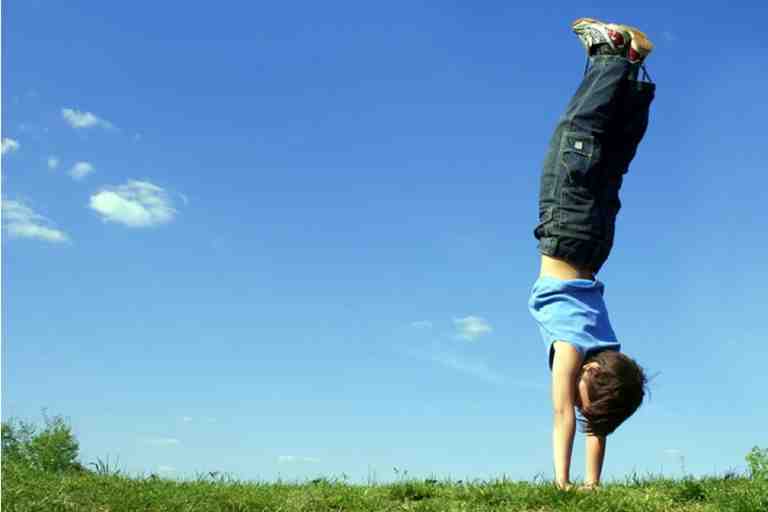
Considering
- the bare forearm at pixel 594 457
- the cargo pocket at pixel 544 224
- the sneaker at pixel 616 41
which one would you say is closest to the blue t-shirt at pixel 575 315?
the cargo pocket at pixel 544 224

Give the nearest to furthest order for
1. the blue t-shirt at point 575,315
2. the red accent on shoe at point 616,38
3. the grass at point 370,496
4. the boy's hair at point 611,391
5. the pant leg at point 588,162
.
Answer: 1. the grass at point 370,496
2. the boy's hair at point 611,391
3. the blue t-shirt at point 575,315
4. the pant leg at point 588,162
5. the red accent on shoe at point 616,38

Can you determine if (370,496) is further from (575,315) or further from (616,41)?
(616,41)

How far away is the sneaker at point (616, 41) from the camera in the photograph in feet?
27.5

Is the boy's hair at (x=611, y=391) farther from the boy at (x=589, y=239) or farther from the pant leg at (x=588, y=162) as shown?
the pant leg at (x=588, y=162)

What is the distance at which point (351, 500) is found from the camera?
7895 mm

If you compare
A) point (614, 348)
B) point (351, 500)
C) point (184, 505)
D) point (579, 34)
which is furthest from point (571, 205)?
point (184, 505)

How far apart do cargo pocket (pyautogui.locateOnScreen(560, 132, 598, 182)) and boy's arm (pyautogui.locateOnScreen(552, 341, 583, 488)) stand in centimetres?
152

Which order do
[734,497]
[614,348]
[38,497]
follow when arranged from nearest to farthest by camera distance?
[734,497], [614,348], [38,497]

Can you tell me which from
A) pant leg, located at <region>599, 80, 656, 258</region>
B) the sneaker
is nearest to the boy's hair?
pant leg, located at <region>599, 80, 656, 258</region>

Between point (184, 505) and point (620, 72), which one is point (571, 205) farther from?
point (184, 505)

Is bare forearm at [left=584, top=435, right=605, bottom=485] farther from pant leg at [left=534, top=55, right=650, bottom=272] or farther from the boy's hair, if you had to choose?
pant leg at [left=534, top=55, right=650, bottom=272]

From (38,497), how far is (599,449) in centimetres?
521

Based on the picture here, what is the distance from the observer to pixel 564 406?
297 inches

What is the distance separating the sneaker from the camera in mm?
8375
